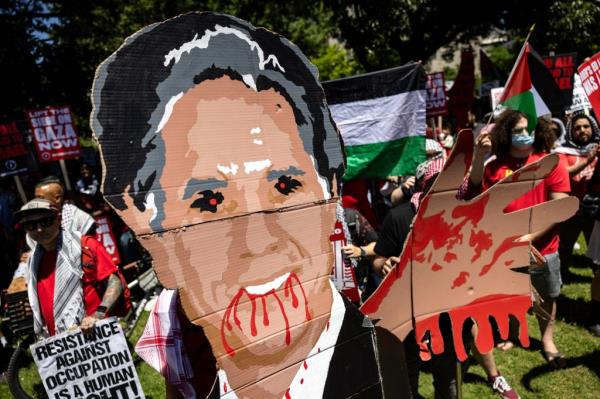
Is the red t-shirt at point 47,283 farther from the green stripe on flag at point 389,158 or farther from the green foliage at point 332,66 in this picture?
the green foliage at point 332,66

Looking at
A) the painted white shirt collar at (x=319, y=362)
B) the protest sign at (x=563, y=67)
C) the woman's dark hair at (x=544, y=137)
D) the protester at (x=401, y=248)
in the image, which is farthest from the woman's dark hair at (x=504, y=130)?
the protest sign at (x=563, y=67)

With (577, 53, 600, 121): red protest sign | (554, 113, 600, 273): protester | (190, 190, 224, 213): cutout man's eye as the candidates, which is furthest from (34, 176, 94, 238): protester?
(554, 113, 600, 273): protester

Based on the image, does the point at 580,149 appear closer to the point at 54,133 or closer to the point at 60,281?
the point at 60,281

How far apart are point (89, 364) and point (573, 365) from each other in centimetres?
320

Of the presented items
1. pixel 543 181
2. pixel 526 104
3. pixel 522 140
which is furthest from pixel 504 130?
pixel 543 181

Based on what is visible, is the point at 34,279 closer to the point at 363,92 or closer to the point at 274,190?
the point at 274,190

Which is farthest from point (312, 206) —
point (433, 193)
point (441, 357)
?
point (441, 357)

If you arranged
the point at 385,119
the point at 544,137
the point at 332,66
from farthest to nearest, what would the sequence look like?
the point at 332,66 → the point at 385,119 → the point at 544,137

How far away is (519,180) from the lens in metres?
1.58

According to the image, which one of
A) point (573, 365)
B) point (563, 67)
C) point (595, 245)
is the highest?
point (563, 67)

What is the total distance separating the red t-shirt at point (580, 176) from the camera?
4020 mm

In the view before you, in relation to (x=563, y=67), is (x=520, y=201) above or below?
below

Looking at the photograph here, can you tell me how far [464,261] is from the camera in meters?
1.64

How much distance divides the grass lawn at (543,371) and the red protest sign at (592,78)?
5.85 ft
